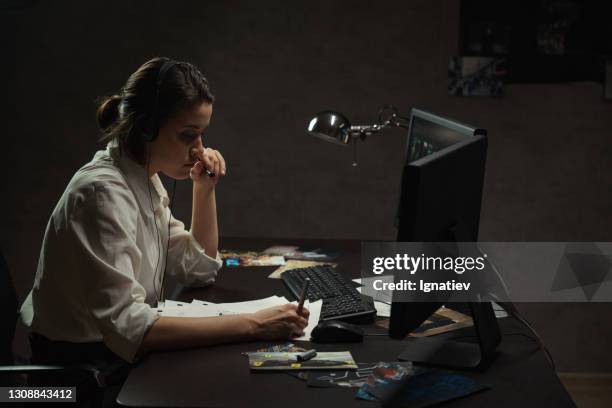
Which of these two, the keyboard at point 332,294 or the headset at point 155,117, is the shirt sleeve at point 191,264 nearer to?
the keyboard at point 332,294

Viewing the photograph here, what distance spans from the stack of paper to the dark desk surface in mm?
177

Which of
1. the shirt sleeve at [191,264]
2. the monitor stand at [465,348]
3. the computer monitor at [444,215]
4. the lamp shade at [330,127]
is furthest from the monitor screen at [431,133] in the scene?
the shirt sleeve at [191,264]

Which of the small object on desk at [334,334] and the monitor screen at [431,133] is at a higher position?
the monitor screen at [431,133]

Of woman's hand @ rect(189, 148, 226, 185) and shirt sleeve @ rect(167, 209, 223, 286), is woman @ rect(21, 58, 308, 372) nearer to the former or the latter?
shirt sleeve @ rect(167, 209, 223, 286)

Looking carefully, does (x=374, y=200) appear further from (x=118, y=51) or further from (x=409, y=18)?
(x=118, y=51)

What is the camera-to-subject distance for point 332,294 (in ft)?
5.56

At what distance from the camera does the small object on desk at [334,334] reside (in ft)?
4.64

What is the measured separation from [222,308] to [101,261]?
0.36 m

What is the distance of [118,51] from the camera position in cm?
303

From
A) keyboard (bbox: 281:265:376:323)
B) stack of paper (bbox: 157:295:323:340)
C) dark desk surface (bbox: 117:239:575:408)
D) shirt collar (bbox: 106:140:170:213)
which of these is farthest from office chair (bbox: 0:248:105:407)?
keyboard (bbox: 281:265:376:323)

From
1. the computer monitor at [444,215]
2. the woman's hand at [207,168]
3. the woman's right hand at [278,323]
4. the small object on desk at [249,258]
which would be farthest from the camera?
the small object on desk at [249,258]

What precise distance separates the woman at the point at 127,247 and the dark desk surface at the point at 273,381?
51mm

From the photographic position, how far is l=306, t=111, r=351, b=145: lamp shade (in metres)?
2.16

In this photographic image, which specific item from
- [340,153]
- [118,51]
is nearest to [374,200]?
[340,153]
